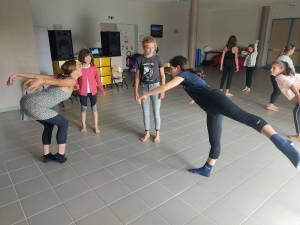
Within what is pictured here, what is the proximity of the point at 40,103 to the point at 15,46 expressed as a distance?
3.11 m

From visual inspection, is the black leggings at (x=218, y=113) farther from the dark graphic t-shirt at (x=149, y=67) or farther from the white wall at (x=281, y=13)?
the white wall at (x=281, y=13)

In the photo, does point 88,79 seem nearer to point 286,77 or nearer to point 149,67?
point 149,67

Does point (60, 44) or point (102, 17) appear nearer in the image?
point (60, 44)

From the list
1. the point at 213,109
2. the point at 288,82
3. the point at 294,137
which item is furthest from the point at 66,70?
the point at 294,137

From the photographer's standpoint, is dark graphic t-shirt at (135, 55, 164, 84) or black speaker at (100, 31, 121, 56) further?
black speaker at (100, 31, 121, 56)

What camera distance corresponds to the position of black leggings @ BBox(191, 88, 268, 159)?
1736mm

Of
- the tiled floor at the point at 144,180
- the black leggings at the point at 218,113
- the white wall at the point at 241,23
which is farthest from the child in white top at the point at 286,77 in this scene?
the white wall at the point at 241,23

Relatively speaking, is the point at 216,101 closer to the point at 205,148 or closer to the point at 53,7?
the point at 205,148

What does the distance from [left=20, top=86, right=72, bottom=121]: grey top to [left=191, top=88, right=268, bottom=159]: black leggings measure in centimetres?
146

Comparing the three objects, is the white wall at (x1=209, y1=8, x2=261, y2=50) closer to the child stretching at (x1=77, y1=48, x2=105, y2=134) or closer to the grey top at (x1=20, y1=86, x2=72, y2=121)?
the child stretching at (x1=77, y1=48, x2=105, y2=134)

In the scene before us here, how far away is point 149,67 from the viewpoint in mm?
2941

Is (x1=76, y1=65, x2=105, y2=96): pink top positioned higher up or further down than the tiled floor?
higher up

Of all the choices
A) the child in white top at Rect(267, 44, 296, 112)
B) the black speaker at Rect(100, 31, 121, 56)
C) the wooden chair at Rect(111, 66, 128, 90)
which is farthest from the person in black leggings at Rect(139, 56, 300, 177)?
the black speaker at Rect(100, 31, 121, 56)

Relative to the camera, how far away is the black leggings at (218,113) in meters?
1.74
